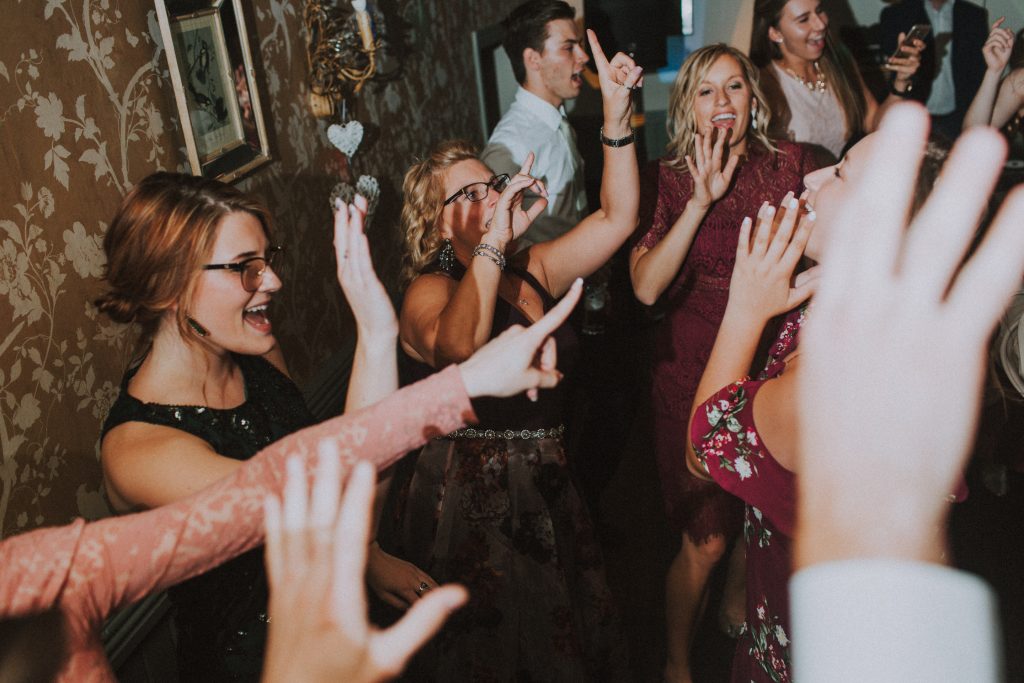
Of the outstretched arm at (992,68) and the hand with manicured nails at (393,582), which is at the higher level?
the outstretched arm at (992,68)

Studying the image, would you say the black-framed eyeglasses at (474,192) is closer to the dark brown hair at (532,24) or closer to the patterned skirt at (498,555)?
the patterned skirt at (498,555)

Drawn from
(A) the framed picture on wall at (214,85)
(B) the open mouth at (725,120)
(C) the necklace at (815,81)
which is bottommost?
(C) the necklace at (815,81)

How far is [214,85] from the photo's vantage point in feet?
5.93

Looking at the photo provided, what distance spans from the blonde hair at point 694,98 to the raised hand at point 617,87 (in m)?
0.31

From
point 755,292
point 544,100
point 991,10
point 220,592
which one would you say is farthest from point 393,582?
point 991,10

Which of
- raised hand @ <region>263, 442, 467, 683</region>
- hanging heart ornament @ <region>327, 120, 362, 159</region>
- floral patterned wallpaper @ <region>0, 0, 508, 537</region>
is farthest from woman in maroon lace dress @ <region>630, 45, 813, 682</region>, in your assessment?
Answer: raised hand @ <region>263, 442, 467, 683</region>

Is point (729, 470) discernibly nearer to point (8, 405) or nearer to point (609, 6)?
point (8, 405)

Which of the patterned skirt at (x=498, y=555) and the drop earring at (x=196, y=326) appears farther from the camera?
the patterned skirt at (x=498, y=555)

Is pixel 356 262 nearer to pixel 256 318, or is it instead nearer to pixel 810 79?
pixel 256 318

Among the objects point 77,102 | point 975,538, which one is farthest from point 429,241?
point 975,538

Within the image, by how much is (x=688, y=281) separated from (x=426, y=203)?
741 mm

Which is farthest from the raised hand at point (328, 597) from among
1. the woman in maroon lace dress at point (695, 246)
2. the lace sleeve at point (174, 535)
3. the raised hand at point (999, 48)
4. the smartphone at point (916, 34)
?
the smartphone at point (916, 34)

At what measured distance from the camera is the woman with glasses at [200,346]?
3.75 feet

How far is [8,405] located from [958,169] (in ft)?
4.30
